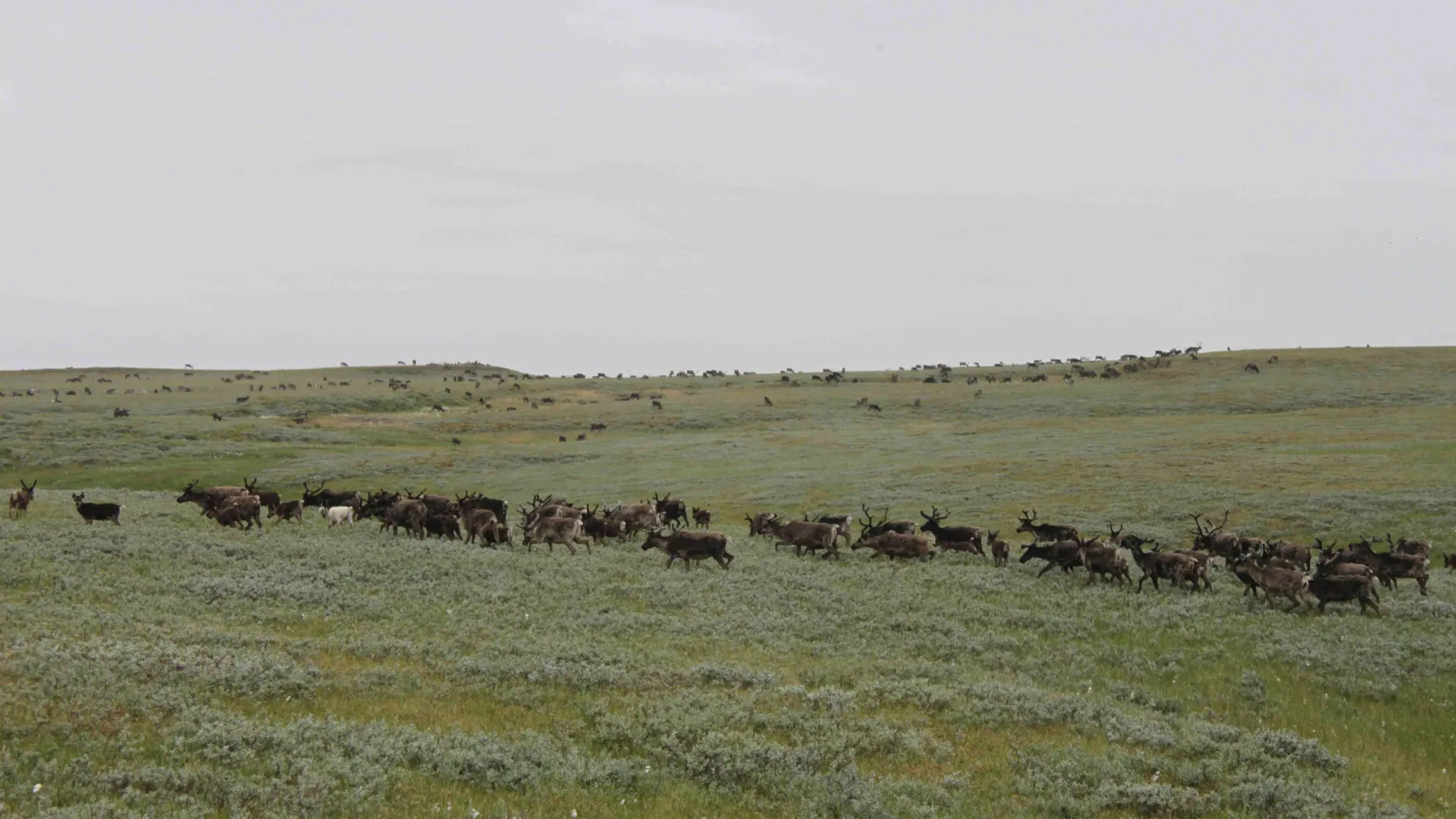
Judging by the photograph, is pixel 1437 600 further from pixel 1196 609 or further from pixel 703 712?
pixel 703 712

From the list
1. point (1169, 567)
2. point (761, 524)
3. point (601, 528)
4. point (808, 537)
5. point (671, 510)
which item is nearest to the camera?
point (1169, 567)

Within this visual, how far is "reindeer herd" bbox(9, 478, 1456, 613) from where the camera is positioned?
66.2ft

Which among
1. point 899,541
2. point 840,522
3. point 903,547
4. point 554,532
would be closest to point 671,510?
point 840,522

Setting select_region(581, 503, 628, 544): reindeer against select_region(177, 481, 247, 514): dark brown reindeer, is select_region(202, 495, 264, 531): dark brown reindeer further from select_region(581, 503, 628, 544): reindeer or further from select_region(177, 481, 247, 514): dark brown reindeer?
select_region(581, 503, 628, 544): reindeer

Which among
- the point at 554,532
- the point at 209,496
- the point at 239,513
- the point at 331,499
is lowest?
the point at 554,532

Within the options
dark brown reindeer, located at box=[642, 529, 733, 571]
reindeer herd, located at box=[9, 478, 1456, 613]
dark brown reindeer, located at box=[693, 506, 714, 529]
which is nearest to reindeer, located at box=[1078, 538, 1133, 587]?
reindeer herd, located at box=[9, 478, 1456, 613]

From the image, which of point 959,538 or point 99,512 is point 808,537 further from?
point 99,512

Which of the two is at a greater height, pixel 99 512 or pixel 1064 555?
pixel 99 512

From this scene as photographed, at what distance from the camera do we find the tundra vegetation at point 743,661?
35.1ft

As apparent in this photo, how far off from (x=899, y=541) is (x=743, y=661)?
1010 centimetres

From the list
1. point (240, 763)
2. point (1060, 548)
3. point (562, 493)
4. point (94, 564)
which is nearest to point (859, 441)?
point (562, 493)

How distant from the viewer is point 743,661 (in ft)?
50.2

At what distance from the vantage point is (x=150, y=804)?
9.36 m

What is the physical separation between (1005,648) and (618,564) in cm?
949
